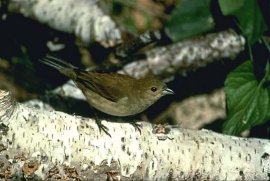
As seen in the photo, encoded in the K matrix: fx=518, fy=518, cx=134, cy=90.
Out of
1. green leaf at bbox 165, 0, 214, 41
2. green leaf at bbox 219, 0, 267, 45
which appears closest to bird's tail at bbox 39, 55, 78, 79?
green leaf at bbox 165, 0, 214, 41

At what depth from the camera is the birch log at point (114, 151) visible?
11.2ft

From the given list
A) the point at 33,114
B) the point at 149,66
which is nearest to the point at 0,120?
the point at 33,114

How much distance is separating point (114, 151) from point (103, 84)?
863 mm

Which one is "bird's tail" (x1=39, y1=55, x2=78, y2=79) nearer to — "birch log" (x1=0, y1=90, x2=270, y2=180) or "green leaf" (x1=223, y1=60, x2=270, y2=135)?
"birch log" (x1=0, y1=90, x2=270, y2=180)

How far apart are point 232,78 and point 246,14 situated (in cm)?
72

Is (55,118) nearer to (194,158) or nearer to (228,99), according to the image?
(194,158)

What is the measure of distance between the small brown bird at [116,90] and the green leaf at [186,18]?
0.97m

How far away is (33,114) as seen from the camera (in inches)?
139

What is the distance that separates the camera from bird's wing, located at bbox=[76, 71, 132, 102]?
4.44 metres

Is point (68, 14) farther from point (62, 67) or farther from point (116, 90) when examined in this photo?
point (116, 90)

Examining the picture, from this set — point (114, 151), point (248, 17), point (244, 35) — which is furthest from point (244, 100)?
point (114, 151)

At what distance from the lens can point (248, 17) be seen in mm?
4895

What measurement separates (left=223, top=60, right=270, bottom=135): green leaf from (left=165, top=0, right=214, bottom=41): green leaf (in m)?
1.01

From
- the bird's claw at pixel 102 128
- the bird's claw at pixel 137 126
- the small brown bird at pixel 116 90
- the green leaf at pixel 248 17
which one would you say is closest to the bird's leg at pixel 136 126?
the bird's claw at pixel 137 126
